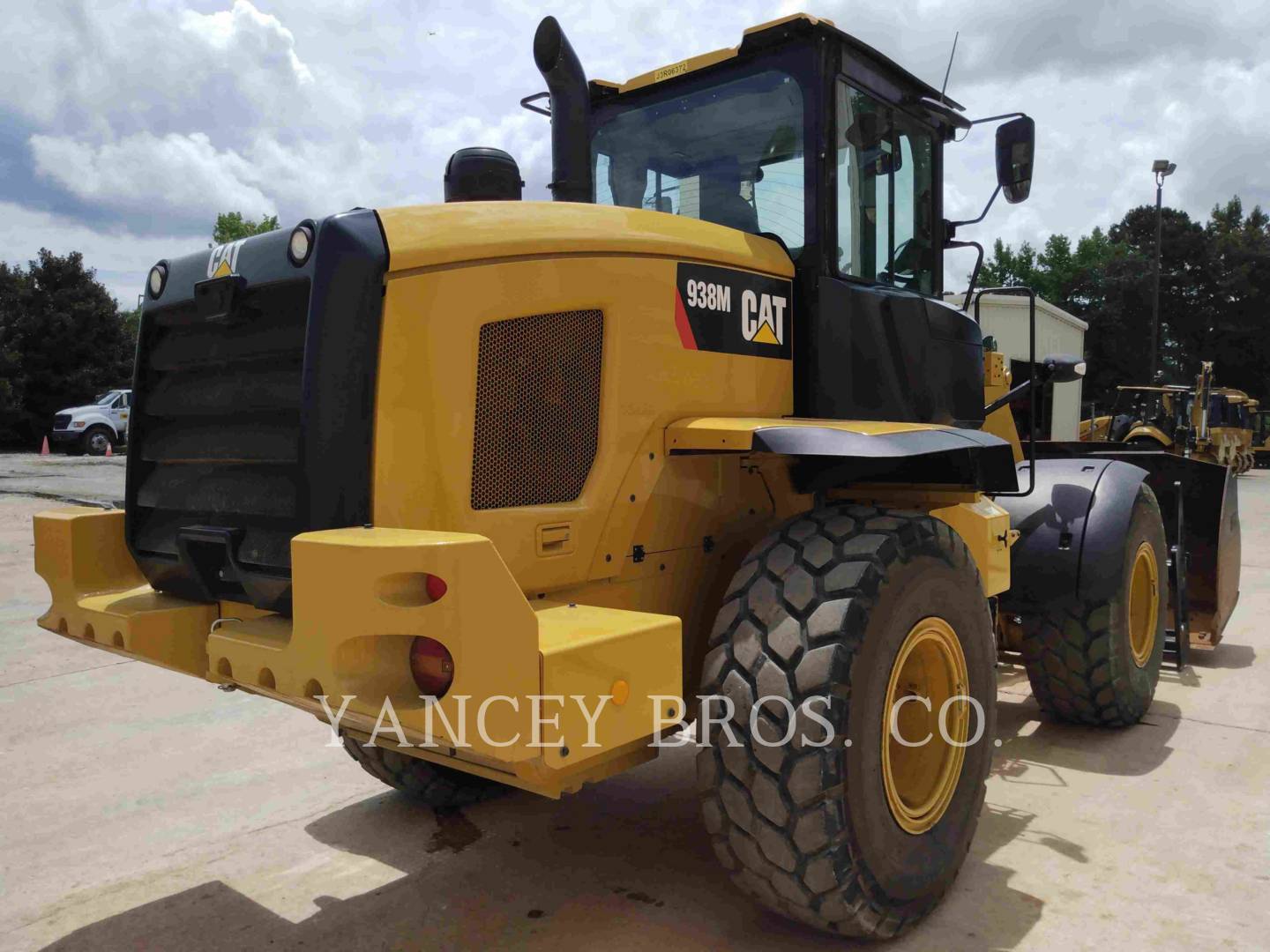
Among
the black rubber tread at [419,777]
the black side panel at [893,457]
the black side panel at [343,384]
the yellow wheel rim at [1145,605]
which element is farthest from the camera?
the yellow wheel rim at [1145,605]

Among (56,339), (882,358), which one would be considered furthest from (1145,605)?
(56,339)

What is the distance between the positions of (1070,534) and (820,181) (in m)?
2.32

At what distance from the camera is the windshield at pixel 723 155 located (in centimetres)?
352

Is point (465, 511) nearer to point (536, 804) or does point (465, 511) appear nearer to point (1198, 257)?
point (536, 804)

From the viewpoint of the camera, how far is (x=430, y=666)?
239 cm

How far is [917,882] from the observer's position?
294 centimetres

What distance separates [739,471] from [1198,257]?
161 ft

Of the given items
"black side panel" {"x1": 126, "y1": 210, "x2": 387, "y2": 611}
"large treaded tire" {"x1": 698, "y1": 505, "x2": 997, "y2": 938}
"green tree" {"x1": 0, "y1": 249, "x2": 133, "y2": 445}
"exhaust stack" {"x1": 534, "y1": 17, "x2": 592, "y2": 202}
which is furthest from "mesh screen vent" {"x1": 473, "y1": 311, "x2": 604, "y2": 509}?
"green tree" {"x1": 0, "y1": 249, "x2": 133, "y2": 445}

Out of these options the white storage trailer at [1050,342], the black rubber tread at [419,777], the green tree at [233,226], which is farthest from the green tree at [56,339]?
the black rubber tread at [419,777]

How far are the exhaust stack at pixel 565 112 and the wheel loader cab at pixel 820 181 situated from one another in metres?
0.57

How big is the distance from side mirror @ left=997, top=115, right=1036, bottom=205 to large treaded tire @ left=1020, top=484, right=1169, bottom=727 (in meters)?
1.86

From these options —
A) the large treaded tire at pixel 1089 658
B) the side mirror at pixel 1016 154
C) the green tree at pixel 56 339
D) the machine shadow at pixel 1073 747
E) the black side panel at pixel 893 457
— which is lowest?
the machine shadow at pixel 1073 747

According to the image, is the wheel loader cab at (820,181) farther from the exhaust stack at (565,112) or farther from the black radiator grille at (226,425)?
the black radiator grille at (226,425)

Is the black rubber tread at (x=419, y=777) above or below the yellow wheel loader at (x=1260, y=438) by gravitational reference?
below
